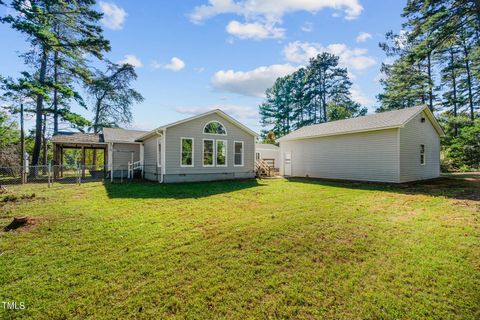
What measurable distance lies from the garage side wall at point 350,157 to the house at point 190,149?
172 inches

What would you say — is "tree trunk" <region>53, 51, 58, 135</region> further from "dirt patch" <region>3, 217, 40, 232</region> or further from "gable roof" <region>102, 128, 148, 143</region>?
"dirt patch" <region>3, 217, 40, 232</region>

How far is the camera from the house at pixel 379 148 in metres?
12.5

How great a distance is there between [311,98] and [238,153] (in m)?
24.9

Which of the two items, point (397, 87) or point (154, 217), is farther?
point (397, 87)

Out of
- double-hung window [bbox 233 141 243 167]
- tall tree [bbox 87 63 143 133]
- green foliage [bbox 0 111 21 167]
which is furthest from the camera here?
tall tree [bbox 87 63 143 133]

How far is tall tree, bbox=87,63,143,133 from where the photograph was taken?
26703 mm

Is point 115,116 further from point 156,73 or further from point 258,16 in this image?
point 258,16

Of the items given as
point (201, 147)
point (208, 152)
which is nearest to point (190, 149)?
point (201, 147)

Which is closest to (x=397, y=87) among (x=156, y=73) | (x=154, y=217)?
(x=156, y=73)

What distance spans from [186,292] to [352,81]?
125ft

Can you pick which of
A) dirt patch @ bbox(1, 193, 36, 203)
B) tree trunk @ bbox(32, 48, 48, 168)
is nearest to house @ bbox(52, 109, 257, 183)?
tree trunk @ bbox(32, 48, 48, 168)

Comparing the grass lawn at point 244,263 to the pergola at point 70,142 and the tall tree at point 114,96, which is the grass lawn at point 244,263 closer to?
the pergola at point 70,142

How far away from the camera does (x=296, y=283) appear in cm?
323

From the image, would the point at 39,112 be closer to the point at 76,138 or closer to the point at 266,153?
the point at 76,138
